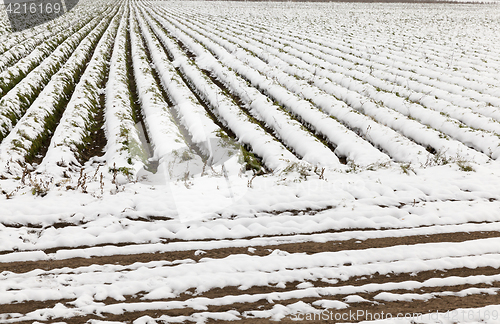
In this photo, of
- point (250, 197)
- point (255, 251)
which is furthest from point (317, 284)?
point (250, 197)

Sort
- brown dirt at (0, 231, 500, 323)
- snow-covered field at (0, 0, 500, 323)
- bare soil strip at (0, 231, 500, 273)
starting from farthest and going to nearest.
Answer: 1. bare soil strip at (0, 231, 500, 273)
2. snow-covered field at (0, 0, 500, 323)
3. brown dirt at (0, 231, 500, 323)

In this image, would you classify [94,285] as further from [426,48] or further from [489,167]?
[426,48]

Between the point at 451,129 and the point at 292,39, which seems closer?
the point at 451,129

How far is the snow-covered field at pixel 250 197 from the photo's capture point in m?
3.81

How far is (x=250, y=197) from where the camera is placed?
588 centimetres

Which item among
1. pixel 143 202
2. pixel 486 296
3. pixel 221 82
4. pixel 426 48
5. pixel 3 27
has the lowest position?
pixel 486 296

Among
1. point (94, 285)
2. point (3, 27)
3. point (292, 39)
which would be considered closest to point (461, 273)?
point (94, 285)

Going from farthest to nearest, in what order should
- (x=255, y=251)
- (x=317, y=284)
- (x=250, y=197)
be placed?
1. (x=250, y=197)
2. (x=255, y=251)
3. (x=317, y=284)

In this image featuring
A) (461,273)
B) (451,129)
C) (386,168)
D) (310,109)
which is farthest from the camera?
(310,109)

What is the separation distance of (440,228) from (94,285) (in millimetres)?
5327

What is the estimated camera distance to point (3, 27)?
2050 cm

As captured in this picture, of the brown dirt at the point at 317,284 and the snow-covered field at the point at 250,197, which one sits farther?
the snow-covered field at the point at 250,197

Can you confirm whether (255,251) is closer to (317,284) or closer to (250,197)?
(317,284)

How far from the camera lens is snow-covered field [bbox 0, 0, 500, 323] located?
3.81 meters
